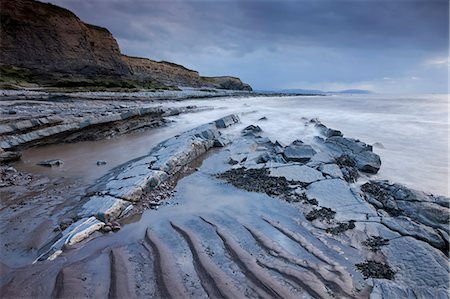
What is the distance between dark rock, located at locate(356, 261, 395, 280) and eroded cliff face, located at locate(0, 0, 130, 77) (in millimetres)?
42330

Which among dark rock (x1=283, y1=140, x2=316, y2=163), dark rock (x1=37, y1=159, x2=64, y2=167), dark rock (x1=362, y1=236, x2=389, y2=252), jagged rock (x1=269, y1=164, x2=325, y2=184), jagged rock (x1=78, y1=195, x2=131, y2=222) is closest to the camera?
dark rock (x1=362, y1=236, x2=389, y2=252)

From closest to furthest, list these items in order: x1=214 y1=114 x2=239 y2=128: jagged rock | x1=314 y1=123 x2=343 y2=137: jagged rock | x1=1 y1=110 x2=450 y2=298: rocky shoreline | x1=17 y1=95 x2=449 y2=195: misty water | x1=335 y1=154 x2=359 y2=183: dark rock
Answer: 1. x1=1 y1=110 x2=450 y2=298: rocky shoreline
2. x1=335 y1=154 x2=359 y2=183: dark rock
3. x1=17 y1=95 x2=449 y2=195: misty water
4. x1=314 y1=123 x2=343 y2=137: jagged rock
5. x1=214 y1=114 x2=239 y2=128: jagged rock

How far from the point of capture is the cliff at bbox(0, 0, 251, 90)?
3750 cm

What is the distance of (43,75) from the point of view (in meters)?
33.5

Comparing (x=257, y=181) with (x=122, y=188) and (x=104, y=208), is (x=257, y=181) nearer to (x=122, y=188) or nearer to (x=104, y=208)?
(x=122, y=188)

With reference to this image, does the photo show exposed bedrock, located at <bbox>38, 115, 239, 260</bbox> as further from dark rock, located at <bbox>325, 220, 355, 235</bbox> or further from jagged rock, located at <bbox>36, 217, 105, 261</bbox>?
dark rock, located at <bbox>325, 220, 355, 235</bbox>

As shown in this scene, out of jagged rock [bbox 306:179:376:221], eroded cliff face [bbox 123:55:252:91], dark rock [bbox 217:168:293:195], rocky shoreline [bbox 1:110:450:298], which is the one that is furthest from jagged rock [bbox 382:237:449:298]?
eroded cliff face [bbox 123:55:252:91]

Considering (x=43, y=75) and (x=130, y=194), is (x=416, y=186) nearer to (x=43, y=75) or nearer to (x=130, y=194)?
(x=130, y=194)

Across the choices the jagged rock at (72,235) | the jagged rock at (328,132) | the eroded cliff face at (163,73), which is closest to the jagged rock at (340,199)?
the jagged rock at (72,235)

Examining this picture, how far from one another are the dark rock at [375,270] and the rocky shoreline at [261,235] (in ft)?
0.04

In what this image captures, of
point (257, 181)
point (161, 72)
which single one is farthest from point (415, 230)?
point (161, 72)

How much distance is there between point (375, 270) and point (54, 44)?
50.5m

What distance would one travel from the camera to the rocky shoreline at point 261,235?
2.82 metres

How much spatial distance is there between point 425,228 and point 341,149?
4.61 metres
